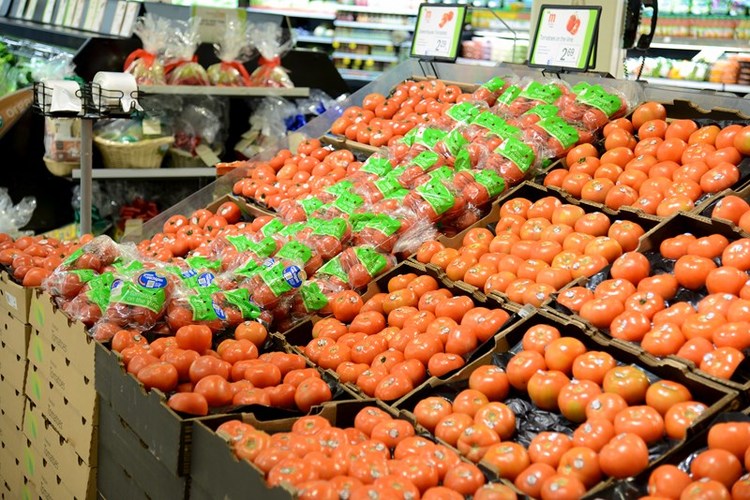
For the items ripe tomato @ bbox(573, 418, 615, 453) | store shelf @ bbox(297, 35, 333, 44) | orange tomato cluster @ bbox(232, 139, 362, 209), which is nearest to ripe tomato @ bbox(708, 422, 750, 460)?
ripe tomato @ bbox(573, 418, 615, 453)

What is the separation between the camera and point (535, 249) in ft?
9.45

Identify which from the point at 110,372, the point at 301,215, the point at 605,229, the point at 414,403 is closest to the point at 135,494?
the point at 110,372

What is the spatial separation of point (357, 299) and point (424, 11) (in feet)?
7.91

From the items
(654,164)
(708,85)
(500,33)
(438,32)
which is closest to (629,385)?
(654,164)

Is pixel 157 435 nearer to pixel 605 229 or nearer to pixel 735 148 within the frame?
pixel 605 229

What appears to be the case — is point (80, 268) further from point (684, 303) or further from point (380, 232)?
point (684, 303)

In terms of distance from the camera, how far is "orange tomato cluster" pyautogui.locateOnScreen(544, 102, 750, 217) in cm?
286

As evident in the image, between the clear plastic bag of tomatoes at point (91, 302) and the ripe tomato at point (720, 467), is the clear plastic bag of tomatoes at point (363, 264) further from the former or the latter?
the ripe tomato at point (720, 467)

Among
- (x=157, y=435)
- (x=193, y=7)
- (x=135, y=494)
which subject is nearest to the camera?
(x=157, y=435)

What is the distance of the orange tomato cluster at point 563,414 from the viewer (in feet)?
6.19

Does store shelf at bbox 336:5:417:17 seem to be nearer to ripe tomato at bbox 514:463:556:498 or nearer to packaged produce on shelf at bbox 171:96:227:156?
packaged produce on shelf at bbox 171:96:227:156

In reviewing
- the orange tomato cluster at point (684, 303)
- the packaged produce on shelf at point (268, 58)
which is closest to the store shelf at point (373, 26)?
the packaged produce on shelf at point (268, 58)

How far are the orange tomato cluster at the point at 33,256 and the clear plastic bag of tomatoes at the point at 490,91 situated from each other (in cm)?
188

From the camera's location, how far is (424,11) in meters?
4.89
